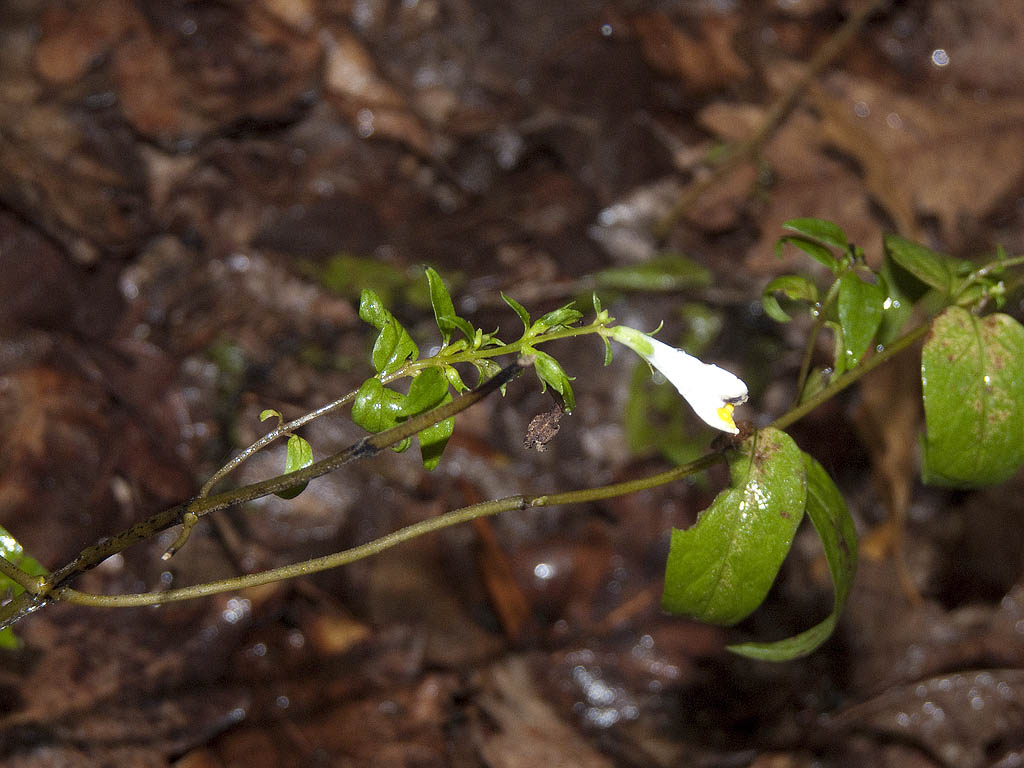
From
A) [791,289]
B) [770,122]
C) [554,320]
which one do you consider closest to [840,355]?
[791,289]

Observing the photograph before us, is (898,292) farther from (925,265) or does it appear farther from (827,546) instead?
(827,546)

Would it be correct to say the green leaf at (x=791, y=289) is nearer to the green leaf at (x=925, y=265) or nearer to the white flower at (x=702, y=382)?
the green leaf at (x=925, y=265)

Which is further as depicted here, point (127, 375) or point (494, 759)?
point (127, 375)

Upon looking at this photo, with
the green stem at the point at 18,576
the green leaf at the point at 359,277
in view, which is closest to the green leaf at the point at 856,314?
the green stem at the point at 18,576

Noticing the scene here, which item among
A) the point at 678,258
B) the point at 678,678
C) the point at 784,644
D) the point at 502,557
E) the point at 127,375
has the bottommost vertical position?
the point at 678,678

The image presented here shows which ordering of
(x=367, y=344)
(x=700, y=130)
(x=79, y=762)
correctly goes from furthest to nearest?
(x=700, y=130)
(x=367, y=344)
(x=79, y=762)

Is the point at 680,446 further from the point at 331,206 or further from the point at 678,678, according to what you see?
the point at 331,206

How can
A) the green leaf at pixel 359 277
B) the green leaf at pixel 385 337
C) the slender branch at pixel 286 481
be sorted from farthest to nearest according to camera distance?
the green leaf at pixel 359 277, the green leaf at pixel 385 337, the slender branch at pixel 286 481

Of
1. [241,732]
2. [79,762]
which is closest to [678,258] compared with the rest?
[241,732]
